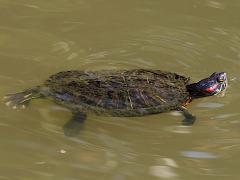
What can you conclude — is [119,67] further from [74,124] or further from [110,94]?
[74,124]

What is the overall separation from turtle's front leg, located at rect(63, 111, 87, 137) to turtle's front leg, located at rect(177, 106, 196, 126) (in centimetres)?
79

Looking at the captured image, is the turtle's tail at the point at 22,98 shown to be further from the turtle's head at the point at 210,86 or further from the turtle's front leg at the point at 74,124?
the turtle's head at the point at 210,86

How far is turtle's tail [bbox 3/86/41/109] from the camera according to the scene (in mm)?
4117

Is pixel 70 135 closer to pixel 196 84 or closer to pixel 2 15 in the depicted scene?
pixel 196 84

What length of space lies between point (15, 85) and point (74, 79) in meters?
0.64

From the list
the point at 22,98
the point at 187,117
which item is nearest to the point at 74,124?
the point at 22,98

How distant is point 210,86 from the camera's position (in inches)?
175

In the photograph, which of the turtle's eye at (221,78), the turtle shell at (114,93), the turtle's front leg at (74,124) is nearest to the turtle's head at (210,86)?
the turtle's eye at (221,78)

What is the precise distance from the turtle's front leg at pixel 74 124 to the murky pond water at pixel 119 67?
46 mm

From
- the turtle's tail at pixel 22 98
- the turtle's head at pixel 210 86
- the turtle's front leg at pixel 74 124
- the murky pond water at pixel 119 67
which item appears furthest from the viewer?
the turtle's head at pixel 210 86

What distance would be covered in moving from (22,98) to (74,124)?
0.49 meters

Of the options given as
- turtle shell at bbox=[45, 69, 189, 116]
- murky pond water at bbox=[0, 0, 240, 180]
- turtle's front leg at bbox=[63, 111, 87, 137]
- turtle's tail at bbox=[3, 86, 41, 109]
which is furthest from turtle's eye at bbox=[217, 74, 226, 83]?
turtle's tail at bbox=[3, 86, 41, 109]

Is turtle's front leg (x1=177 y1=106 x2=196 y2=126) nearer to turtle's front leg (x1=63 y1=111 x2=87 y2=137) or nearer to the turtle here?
the turtle

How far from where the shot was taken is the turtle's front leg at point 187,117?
163 inches
